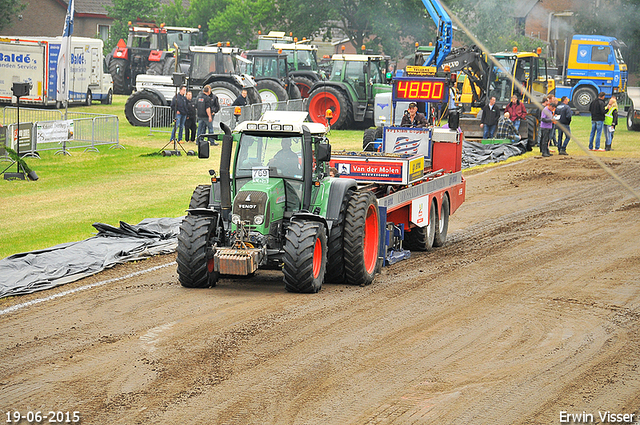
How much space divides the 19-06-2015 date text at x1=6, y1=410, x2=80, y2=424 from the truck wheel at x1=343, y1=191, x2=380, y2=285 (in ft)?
15.8

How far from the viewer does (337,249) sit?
10.7 meters

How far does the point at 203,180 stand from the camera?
2038cm

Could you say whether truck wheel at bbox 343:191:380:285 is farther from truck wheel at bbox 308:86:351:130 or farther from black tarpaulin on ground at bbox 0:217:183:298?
truck wheel at bbox 308:86:351:130

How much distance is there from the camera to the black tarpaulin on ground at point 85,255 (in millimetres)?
10898

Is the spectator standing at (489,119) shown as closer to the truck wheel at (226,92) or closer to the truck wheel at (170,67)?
the truck wheel at (226,92)

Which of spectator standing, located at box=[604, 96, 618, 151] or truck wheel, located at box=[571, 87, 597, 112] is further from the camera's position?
truck wheel, located at box=[571, 87, 597, 112]

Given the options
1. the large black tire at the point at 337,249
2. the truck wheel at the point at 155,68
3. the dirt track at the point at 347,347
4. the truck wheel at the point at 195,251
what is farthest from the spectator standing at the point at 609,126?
the truck wheel at the point at 155,68

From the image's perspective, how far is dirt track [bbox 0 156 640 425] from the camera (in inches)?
268

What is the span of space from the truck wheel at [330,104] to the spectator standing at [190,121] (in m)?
5.69

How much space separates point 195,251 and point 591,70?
33717 mm

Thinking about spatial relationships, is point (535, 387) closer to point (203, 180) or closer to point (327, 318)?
point (327, 318)

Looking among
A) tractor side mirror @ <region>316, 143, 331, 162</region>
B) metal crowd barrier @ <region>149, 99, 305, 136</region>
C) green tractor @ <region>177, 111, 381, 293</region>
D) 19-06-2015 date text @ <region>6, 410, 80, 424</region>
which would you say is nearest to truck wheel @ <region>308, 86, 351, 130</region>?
metal crowd barrier @ <region>149, 99, 305, 136</region>

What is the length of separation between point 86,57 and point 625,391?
3264cm

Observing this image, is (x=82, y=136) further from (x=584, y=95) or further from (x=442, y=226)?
(x=584, y=95)
